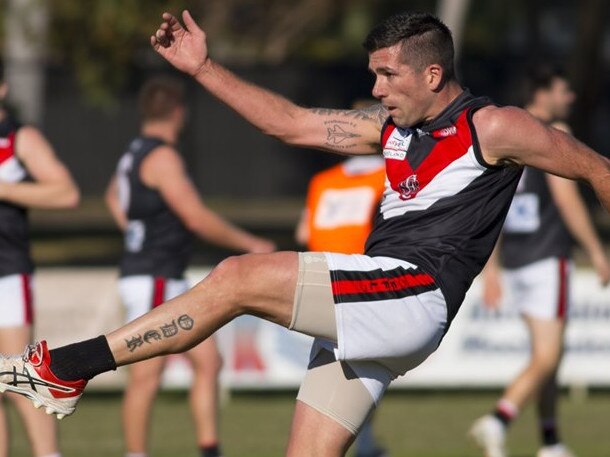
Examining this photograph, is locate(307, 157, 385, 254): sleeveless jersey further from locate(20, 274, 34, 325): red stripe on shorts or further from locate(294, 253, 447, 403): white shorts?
locate(294, 253, 447, 403): white shorts

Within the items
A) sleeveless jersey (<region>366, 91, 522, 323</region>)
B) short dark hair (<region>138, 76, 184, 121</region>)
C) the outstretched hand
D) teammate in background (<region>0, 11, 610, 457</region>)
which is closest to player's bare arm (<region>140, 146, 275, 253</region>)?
short dark hair (<region>138, 76, 184, 121</region>)

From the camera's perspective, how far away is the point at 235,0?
130ft

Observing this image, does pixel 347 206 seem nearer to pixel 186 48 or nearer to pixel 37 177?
pixel 37 177

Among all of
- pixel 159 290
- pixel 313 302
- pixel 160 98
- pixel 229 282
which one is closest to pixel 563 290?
pixel 159 290

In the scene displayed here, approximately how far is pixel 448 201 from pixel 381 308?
0.56 m

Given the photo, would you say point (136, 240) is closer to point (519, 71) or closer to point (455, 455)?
point (455, 455)

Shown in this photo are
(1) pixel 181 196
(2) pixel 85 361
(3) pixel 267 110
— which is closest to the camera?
(2) pixel 85 361

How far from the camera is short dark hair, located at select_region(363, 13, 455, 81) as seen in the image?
5965 mm

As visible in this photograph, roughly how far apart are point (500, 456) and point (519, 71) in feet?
88.2

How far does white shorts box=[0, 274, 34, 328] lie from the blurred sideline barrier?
4616mm

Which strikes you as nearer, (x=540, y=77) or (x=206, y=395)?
(x=206, y=395)

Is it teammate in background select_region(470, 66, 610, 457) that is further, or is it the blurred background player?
teammate in background select_region(470, 66, 610, 457)

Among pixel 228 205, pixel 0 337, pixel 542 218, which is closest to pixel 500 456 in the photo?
pixel 542 218

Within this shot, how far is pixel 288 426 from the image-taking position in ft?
37.5
